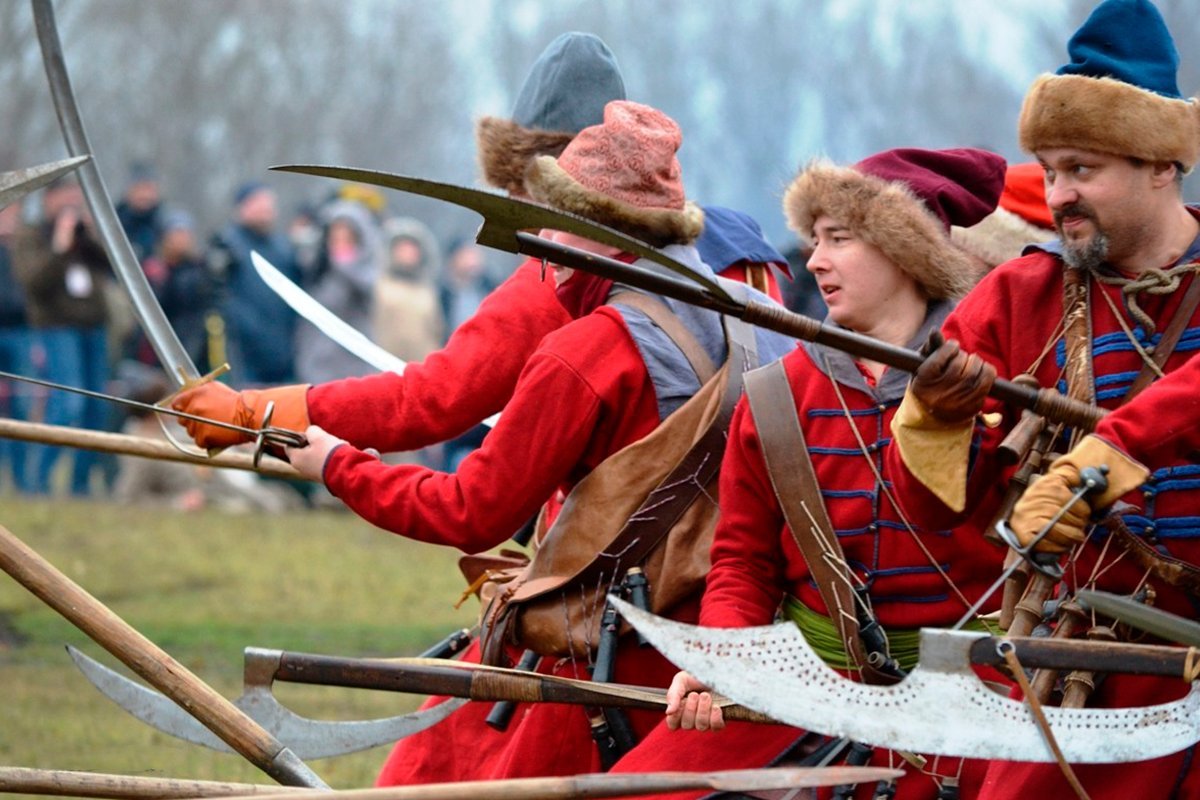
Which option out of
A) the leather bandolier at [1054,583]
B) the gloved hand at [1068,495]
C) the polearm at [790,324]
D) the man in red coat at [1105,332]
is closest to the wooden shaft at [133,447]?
the polearm at [790,324]

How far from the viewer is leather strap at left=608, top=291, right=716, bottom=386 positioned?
5168 millimetres

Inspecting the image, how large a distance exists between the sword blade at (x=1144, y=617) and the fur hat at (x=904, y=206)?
3.72 feet

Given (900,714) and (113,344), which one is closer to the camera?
(900,714)

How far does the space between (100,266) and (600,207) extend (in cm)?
1205

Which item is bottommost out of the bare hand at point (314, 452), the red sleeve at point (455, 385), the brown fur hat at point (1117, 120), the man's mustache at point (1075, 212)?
the bare hand at point (314, 452)

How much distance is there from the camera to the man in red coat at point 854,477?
4.55 meters

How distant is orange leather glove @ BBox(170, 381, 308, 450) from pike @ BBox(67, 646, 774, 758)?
71 centimetres

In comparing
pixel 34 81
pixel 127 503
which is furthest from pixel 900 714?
pixel 34 81

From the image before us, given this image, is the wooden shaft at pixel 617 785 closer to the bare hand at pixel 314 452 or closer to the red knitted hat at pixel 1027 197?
the bare hand at pixel 314 452

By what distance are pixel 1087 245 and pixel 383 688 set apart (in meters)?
1.71

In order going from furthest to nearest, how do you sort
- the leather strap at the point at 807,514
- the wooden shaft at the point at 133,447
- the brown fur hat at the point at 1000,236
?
the brown fur hat at the point at 1000,236 → the wooden shaft at the point at 133,447 → the leather strap at the point at 807,514

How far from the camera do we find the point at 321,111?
157ft

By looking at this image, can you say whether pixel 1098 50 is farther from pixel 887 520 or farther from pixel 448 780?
pixel 448 780

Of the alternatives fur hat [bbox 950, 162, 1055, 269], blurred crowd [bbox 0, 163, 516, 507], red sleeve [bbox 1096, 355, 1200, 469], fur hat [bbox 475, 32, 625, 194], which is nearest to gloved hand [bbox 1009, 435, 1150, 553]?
red sleeve [bbox 1096, 355, 1200, 469]
